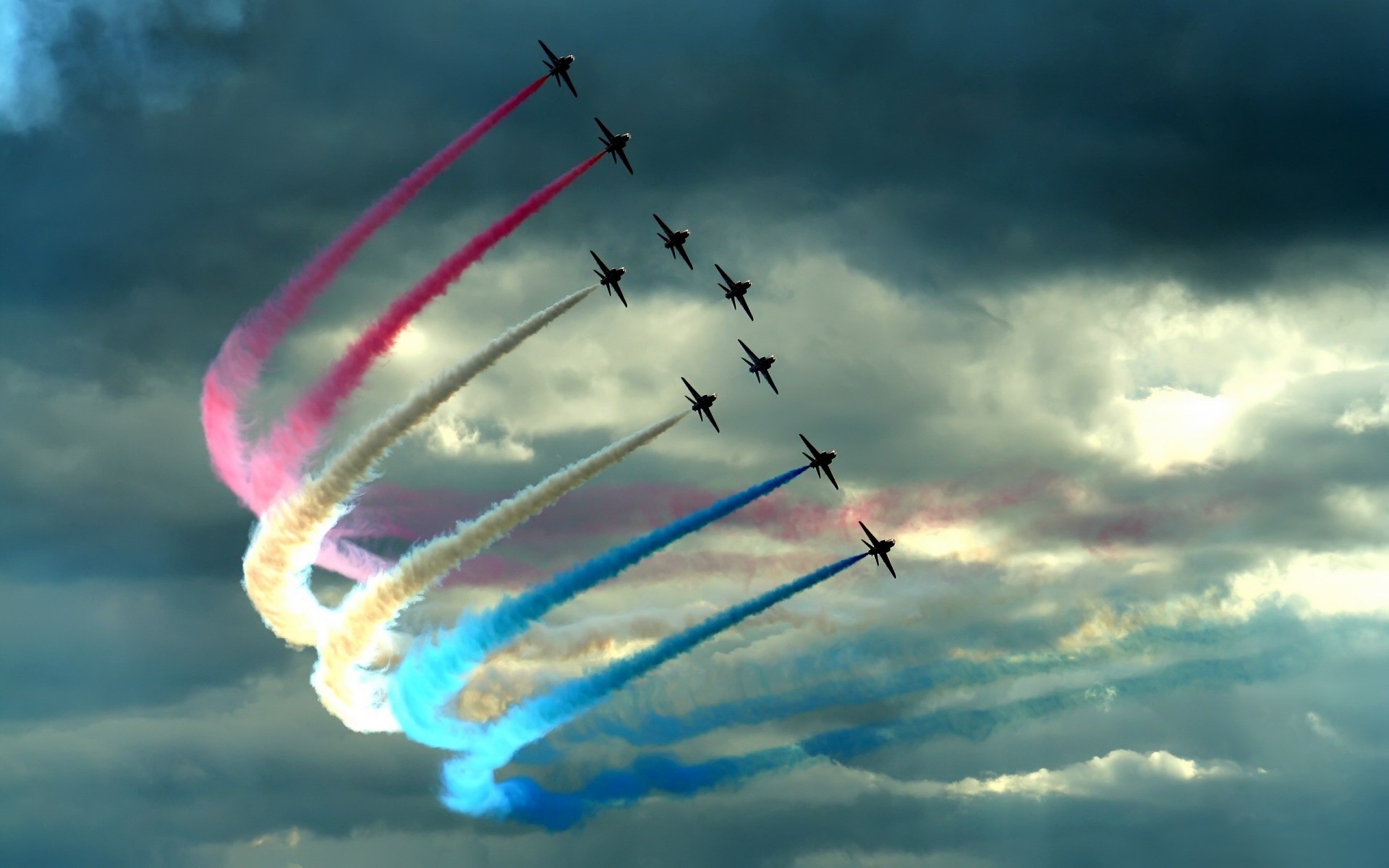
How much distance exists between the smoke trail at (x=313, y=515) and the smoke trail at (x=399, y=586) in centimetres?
235

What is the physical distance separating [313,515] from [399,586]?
7806 mm

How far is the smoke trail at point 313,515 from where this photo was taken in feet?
459

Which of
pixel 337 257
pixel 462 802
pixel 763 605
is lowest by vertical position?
pixel 462 802

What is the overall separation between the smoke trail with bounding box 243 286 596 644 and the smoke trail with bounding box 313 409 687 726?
235 cm

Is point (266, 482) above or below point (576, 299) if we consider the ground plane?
below

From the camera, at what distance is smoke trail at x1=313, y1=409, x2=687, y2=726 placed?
141250 mm

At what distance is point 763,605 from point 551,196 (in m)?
32.7

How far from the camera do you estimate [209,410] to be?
5664 inches

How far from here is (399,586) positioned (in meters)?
143

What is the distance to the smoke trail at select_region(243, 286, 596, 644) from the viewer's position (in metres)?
140

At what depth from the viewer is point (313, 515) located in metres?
142

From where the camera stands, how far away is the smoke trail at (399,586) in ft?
463

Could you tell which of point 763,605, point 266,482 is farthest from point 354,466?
point 763,605

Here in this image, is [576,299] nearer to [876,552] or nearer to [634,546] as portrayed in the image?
[634,546]
